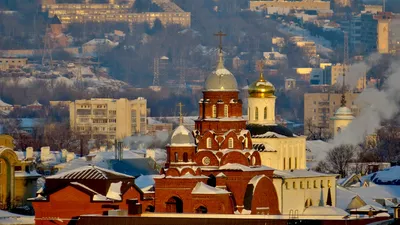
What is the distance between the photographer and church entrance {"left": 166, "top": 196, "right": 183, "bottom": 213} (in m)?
55.3

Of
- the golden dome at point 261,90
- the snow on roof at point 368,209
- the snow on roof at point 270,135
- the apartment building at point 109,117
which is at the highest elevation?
the golden dome at point 261,90

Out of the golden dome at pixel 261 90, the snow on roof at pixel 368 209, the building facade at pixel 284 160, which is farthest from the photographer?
the golden dome at pixel 261 90

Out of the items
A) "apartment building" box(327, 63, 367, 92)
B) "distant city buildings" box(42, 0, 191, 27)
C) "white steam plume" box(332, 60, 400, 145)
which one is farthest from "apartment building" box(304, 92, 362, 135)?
"distant city buildings" box(42, 0, 191, 27)

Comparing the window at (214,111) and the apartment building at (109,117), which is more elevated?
the window at (214,111)

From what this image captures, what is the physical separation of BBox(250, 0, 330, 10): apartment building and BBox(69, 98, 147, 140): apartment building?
69.2m

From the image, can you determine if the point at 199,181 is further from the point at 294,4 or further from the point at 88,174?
the point at 294,4

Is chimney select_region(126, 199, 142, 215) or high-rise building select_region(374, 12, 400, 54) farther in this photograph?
high-rise building select_region(374, 12, 400, 54)

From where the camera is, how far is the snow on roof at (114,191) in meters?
54.3

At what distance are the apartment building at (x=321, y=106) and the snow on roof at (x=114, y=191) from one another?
182 ft

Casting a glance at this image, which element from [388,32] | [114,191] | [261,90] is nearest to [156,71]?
[388,32]

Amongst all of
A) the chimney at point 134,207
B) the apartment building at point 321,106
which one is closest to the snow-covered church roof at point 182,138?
the chimney at point 134,207

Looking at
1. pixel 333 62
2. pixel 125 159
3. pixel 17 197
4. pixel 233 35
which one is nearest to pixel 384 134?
pixel 125 159

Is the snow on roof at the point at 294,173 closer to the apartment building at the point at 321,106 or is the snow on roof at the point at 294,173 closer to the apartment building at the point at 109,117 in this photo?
the apartment building at the point at 321,106

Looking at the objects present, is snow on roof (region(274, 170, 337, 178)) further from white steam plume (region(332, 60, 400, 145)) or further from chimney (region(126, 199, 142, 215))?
white steam plume (region(332, 60, 400, 145))
